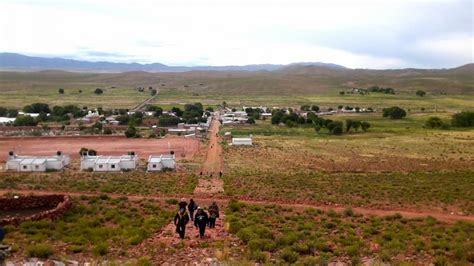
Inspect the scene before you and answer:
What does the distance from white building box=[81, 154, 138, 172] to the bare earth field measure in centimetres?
726

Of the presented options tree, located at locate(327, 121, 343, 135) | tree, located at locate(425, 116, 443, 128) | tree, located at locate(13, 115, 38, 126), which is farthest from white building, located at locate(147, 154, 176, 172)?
Answer: tree, located at locate(425, 116, 443, 128)

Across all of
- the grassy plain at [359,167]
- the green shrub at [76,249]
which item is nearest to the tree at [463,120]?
the grassy plain at [359,167]

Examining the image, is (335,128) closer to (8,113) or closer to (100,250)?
(8,113)

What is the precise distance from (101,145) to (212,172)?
1904 cm

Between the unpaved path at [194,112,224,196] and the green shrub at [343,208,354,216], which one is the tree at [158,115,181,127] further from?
the green shrub at [343,208,354,216]

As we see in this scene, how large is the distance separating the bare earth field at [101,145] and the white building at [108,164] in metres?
7.26

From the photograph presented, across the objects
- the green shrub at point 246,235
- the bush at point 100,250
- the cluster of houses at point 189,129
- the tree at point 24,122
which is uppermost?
the bush at point 100,250

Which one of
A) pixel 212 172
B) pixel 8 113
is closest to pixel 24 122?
pixel 8 113

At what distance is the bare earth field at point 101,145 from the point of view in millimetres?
46328

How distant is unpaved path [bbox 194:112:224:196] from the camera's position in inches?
1149

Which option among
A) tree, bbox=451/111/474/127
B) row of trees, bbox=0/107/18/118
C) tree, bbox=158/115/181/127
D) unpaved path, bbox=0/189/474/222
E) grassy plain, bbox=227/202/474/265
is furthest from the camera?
row of trees, bbox=0/107/18/118

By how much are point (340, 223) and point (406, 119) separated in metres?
69.6

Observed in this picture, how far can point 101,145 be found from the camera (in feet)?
167

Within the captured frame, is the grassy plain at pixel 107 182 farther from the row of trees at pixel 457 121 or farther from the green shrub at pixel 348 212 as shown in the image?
the row of trees at pixel 457 121
